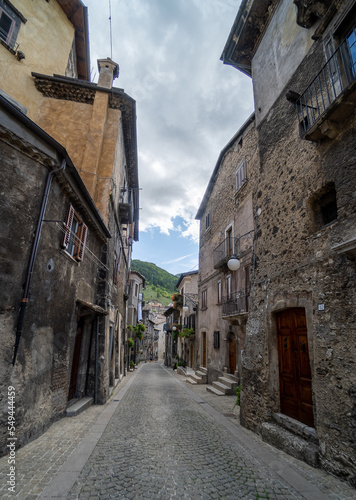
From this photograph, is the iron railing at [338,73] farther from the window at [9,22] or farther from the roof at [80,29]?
the roof at [80,29]

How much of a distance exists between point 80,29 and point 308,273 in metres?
15.9

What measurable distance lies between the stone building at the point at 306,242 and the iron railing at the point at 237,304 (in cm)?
367

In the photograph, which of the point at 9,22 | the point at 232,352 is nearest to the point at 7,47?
the point at 9,22

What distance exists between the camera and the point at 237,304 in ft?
38.8

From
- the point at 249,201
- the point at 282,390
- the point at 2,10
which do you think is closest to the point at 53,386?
the point at 282,390

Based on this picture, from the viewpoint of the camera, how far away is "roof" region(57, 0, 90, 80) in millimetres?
11852

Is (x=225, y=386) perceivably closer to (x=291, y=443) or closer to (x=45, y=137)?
(x=291, y=443)

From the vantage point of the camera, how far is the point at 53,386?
6258mm

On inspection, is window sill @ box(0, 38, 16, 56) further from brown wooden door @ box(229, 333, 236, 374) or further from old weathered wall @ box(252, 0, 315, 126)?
brown wooden door @ box(229, 333, 236, 374)

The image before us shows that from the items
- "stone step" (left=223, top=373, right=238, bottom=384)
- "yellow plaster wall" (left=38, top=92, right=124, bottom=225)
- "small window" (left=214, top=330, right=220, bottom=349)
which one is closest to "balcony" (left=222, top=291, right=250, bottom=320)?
"small window" (left=214, top=330, right=220, bottom=349)

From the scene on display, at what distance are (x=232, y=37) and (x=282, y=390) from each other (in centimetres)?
1186

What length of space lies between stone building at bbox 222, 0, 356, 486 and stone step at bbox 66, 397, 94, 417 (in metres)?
4.75

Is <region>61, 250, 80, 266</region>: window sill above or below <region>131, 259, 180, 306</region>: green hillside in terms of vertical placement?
below

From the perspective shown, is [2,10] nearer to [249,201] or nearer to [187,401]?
[249,201]
